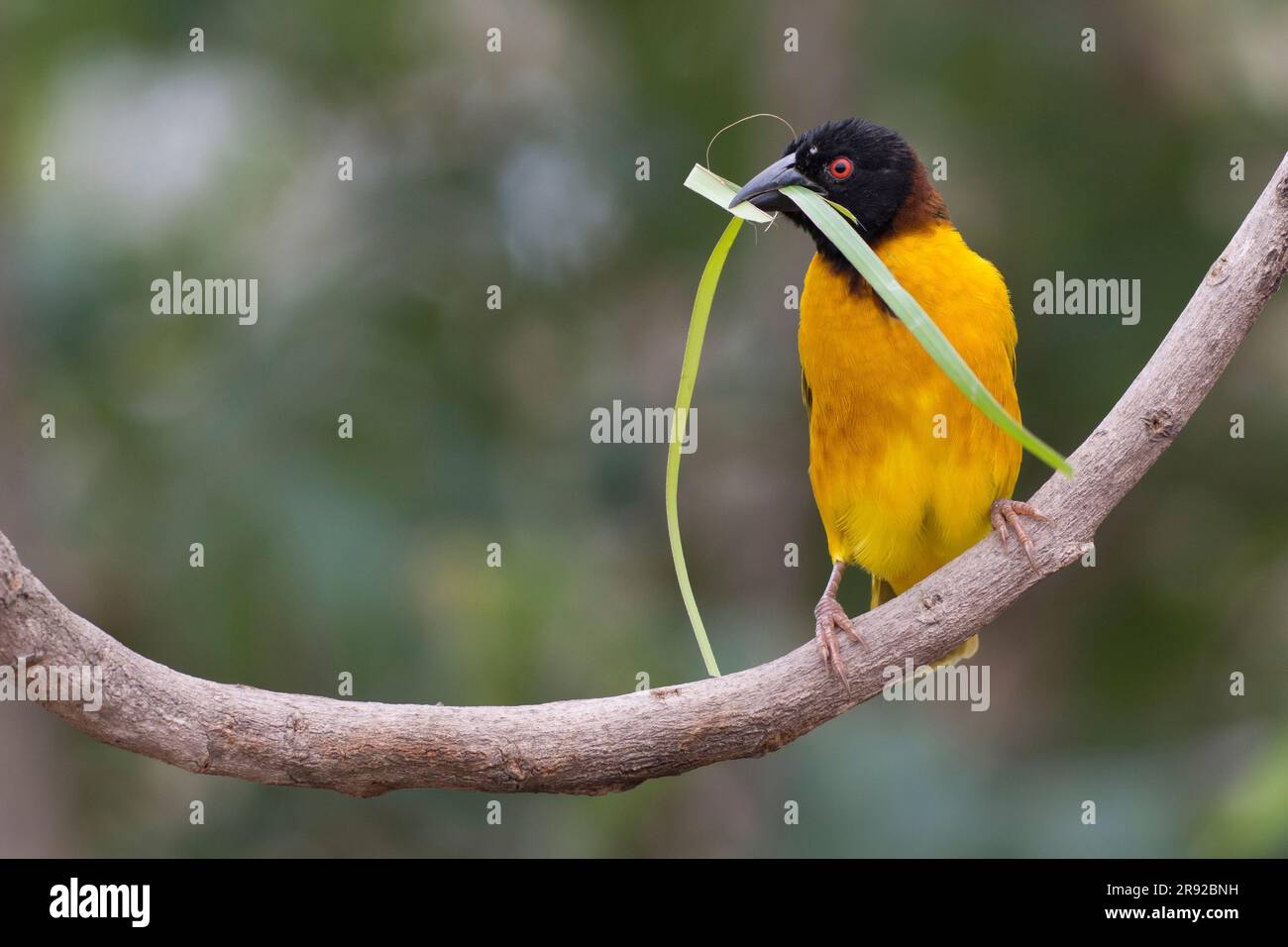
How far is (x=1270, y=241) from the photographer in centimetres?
272

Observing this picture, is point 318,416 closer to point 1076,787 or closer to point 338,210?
point 338,210

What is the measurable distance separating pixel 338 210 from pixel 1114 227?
324cm

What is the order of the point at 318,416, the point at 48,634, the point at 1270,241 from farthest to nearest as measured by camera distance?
the point at 318,416, the point at 1270,241, the point at 48,634

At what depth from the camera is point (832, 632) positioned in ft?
9.71

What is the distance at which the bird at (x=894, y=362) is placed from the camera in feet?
11.2

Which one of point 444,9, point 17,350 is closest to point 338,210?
point 444,9

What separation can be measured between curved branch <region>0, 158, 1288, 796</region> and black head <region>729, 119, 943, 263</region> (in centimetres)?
95

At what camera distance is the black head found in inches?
141

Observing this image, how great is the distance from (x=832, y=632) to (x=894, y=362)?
2.58ft
